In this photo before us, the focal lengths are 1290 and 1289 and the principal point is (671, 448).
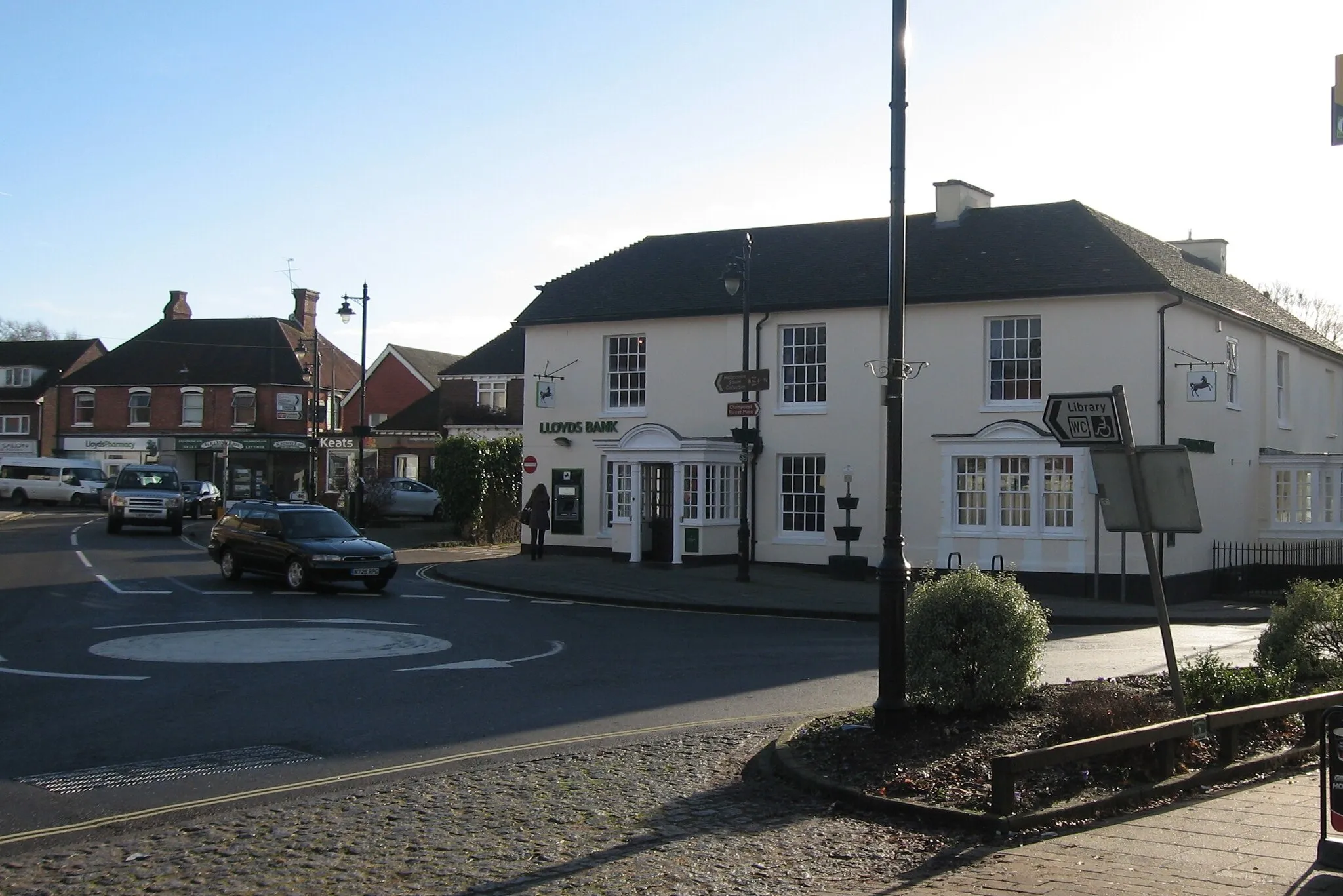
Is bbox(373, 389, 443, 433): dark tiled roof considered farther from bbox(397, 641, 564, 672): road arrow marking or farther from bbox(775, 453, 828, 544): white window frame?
bbox(397, 641, 564, 672): road arrow marking

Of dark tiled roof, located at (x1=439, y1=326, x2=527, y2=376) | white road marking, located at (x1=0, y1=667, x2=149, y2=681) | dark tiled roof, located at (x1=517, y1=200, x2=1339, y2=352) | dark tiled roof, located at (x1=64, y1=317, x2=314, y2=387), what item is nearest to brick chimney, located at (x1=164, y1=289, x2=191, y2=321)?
dark tiled roof, located at (x1=64, y1=317, x2=314, y2=387)

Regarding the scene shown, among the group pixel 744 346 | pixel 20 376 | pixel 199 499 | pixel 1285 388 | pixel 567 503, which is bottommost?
pixel 199 499

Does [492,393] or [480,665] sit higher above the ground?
[492,393]

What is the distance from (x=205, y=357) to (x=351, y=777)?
212 feet

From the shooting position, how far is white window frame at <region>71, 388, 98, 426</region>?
68688 mm

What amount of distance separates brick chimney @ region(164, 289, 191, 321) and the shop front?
10518 mm

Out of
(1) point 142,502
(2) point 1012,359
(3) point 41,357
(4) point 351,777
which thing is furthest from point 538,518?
(3) point 41,357

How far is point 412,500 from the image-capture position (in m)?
47.5

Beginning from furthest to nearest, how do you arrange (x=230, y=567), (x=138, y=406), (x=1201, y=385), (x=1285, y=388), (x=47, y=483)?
(x=138, y=406) < (x=47, y=483) < (x=1285, y=388) < (x=1201, y=385) < (x=230, y=567)

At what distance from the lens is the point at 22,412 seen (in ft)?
229

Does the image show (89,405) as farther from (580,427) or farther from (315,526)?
(315,526)

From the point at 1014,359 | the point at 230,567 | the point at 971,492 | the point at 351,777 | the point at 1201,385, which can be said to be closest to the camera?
the point at 351,777

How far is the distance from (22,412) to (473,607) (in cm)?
5846

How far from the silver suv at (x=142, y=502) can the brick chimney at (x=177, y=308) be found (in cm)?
3573
